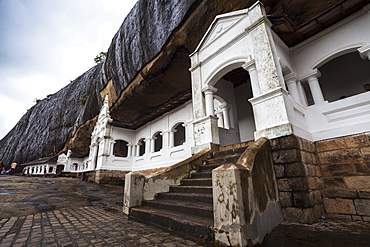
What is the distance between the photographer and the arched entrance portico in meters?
4.56

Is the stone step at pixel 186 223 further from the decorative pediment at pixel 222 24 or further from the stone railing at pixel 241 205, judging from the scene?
the decorative pediment at pixel 222 24

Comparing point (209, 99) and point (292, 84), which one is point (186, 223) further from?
point (292, 84)

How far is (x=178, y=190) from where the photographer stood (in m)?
4.37

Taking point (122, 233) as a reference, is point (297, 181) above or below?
above

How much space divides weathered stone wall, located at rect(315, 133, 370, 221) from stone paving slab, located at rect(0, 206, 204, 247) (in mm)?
3520

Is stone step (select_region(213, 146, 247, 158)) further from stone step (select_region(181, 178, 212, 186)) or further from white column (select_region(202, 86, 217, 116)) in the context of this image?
white column (select_region(202, 86, 217, 116))

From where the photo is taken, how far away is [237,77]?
8773 mm

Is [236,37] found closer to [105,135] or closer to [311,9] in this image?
[311,9]

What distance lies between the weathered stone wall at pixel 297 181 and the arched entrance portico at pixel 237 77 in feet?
1.31

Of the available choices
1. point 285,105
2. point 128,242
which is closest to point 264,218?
point 128,242

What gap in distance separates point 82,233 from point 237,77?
846cm

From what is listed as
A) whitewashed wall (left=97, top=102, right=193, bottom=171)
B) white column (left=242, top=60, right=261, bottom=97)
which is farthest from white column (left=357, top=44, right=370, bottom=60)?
whitewashed wall (left=97, top=102, right=193, bottom=171)

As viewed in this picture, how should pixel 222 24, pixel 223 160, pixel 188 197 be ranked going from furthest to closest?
1. pixel 222 24
2. pixel 223 160
3. pixel 188 197

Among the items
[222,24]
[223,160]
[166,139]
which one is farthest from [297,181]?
[166,139]
